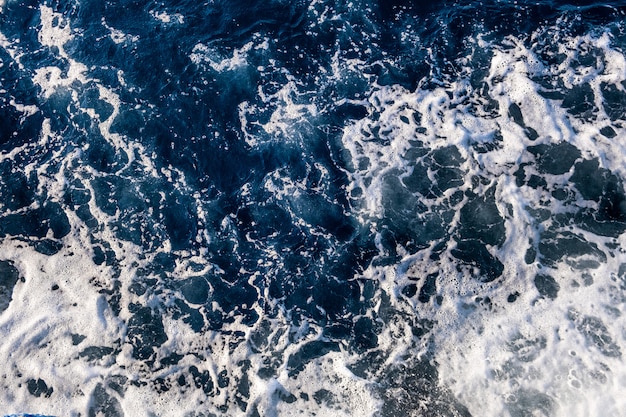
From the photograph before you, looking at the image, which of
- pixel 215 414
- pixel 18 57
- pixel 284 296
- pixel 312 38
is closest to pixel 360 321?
pixel 284 296

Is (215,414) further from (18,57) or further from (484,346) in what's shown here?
(18,57)

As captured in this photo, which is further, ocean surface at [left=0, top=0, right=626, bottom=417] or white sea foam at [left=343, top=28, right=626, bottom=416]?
ocean surface at [left=0, top=0, right=626, bottom=417]

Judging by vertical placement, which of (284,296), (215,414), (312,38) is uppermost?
(312,38)

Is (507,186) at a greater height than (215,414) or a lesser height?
greater

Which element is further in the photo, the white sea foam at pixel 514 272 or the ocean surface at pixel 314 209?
the ocean surface at pixel 314 209

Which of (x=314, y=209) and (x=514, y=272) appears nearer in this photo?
(x=514, y=272)

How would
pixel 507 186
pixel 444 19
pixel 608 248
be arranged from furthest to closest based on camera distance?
1. pixel 444 19
2. pixel 507 186
3. pixel 608 248

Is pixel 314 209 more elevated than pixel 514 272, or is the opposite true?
pixel 314 209

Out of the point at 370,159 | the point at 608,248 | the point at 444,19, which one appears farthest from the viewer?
the point at 444,19
